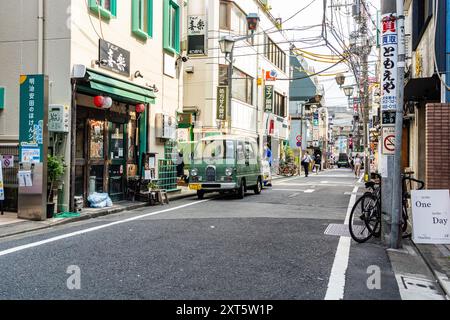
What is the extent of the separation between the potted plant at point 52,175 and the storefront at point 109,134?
2.67ft

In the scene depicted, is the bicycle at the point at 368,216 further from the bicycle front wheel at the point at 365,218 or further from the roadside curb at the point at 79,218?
the roadside curb at the point at 79,218

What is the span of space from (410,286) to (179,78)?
1455 cm

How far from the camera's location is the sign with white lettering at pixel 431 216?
662cm

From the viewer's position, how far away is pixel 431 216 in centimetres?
668

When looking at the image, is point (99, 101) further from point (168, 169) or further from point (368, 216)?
point (368, 216)

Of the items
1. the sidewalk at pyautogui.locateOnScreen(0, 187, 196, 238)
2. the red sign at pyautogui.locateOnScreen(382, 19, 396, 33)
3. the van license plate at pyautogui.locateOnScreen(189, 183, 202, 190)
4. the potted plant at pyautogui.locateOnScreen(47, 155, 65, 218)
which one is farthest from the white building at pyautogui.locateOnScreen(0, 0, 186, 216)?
the red sign at pyautogui.locateOnScreen(382, 19, 396, 33)

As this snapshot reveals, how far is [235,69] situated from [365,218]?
857 inches

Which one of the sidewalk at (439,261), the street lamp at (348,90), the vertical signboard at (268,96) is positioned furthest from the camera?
the vertical signboard at (268,96)

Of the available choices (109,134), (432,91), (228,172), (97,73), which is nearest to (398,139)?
(432,91)

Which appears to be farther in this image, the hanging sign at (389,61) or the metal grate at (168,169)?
the metal grate at (168,169)

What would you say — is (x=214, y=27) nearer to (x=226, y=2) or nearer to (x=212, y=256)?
(x=226, y=2)

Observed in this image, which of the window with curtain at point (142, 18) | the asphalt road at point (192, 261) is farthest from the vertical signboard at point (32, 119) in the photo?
the window with curtain at point (142, 18)
